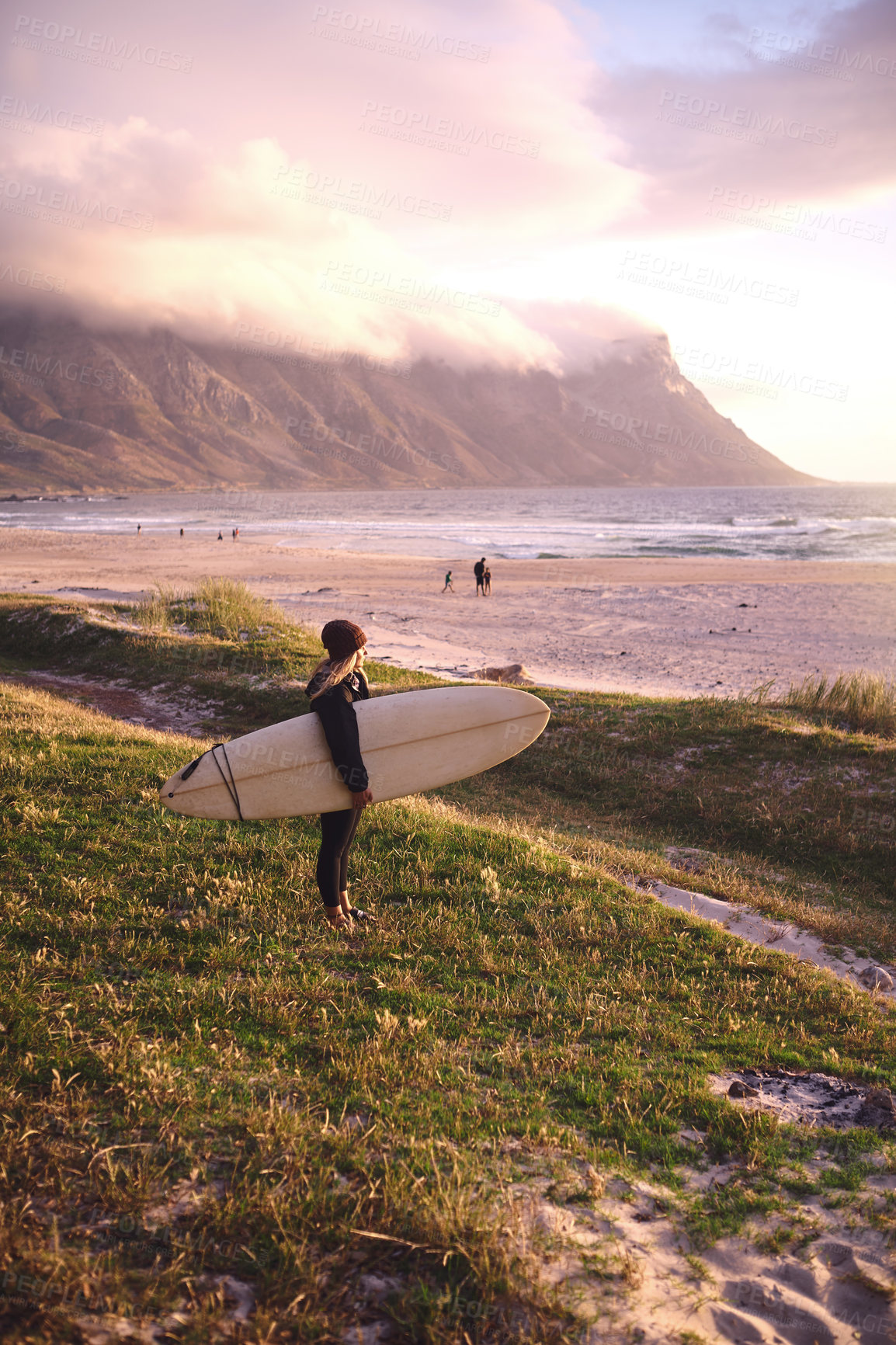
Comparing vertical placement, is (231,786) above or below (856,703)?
above

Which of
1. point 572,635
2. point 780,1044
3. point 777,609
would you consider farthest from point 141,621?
point 777,609

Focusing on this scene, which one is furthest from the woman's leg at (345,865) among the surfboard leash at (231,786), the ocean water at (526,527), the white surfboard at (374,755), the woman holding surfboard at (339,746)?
the ocean water at (526,527)

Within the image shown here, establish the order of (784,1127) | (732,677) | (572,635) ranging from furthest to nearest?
1. (572,635)
2. (732,677)
3. (784,1127)

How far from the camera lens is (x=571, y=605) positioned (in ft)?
111

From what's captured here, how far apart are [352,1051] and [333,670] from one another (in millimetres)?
2559

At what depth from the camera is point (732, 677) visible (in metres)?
20.8

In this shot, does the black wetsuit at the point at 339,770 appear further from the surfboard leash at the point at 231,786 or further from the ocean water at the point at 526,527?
the ocean water at the point at 526,527

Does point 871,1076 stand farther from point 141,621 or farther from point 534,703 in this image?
point 141,621

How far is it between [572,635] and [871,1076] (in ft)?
74.9

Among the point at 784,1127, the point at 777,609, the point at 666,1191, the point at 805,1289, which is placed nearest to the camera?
the point at 805,1289

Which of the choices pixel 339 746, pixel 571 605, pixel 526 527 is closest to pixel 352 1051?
pixel 339 746

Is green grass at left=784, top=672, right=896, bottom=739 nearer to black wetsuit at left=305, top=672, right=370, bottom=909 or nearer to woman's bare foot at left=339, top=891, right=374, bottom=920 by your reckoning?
woman's bare foot at left=339, top=891, right=374, bottom=920

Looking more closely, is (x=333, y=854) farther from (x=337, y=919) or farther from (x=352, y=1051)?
(x=352, y=1051)

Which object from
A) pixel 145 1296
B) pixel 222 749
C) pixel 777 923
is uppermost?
pixel 222 749
